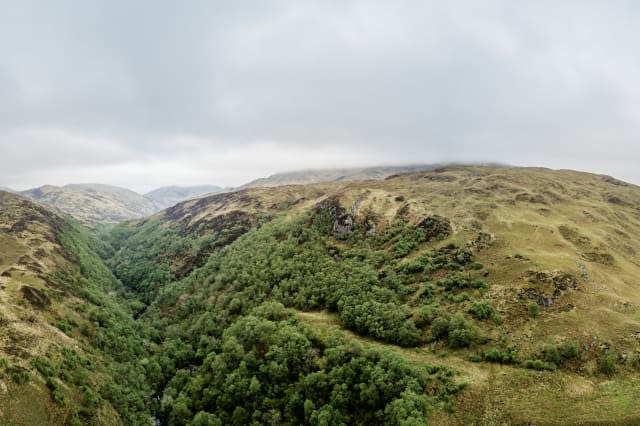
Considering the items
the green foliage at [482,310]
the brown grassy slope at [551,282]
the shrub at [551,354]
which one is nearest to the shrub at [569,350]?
the shrub at [551,354]

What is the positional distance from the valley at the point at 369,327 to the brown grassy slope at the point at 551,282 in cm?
44

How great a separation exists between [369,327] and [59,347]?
82463 mm

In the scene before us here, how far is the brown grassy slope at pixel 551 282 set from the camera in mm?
58250

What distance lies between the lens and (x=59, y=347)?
81562mm

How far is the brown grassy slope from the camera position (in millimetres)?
58250

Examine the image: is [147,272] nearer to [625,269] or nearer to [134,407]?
[134,407]

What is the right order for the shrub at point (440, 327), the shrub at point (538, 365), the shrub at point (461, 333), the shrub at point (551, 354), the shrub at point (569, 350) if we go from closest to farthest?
1. the shrub at point (538, 365)
2. the shrub at point (569, 350)
3. the shrub at point (551, 354)
4. the shrub at point (461, 333)
5. the shrub at point (440, 327)

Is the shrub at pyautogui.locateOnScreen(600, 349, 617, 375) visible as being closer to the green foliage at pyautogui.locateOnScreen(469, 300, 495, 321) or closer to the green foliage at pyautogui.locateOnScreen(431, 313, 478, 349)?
the green foliage at pyautogui.locateOnScreen(469, 300, 495, 321)

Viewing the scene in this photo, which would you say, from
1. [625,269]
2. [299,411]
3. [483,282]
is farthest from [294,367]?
[625,269]

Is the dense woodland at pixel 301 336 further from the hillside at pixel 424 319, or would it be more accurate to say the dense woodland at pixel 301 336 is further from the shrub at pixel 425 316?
the hillside at pixel 424 319

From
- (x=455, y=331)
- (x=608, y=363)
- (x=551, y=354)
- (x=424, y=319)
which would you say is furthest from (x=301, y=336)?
(x=608, y=363)

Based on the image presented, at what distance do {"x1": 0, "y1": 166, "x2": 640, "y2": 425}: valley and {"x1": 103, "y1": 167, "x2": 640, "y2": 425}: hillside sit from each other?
1.52ft

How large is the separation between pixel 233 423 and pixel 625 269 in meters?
122

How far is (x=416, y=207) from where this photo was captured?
5856 inches
